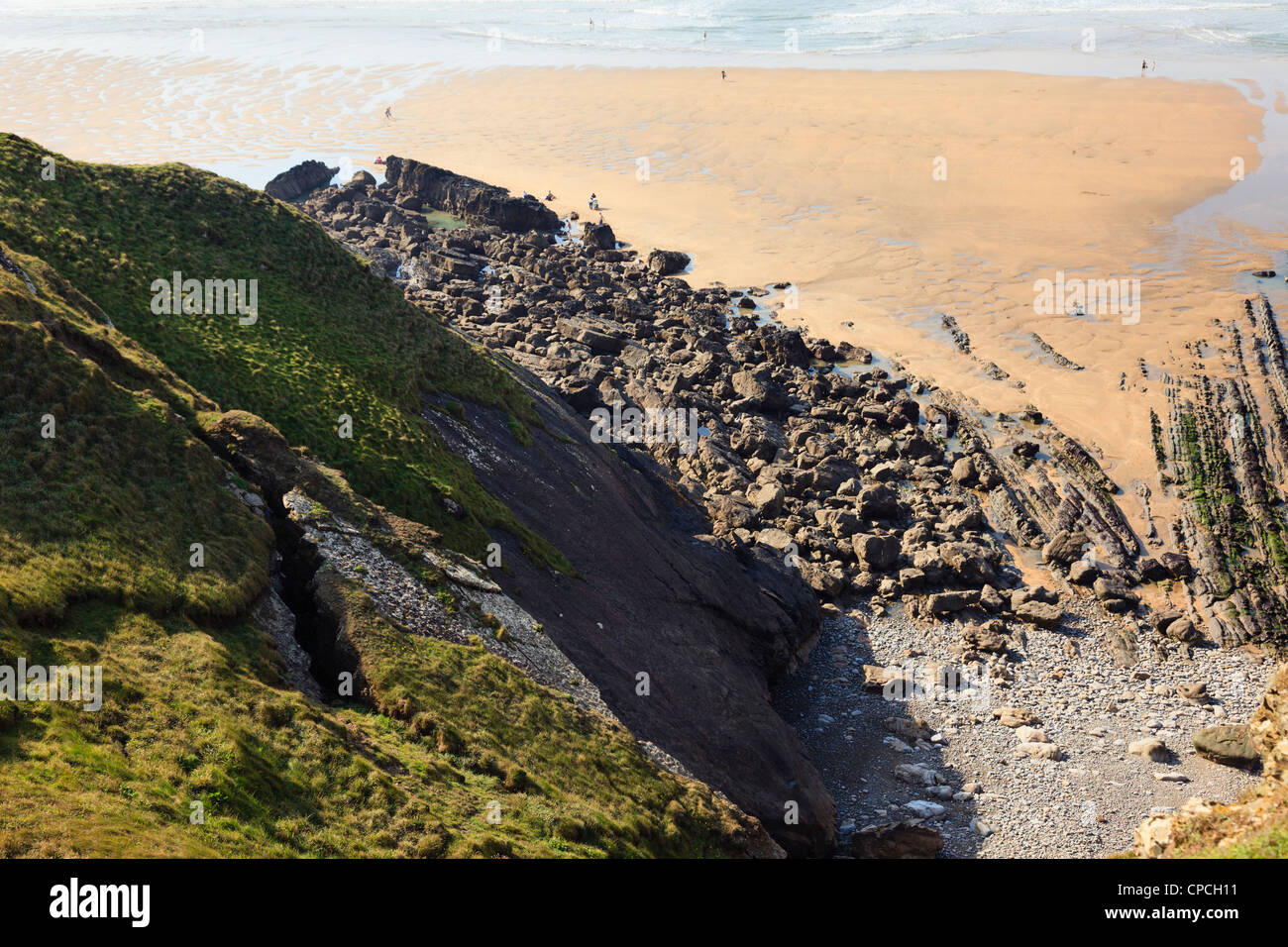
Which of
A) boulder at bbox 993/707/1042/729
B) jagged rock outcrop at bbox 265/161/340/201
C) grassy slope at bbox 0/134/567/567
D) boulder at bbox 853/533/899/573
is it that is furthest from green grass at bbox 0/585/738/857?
jagged rock outcrop at bbox 265/161/340/201

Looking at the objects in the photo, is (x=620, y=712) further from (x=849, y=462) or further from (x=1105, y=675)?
(x=849, y=462)

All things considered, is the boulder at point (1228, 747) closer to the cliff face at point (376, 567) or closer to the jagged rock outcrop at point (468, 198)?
the cliff face at point (376, 567)

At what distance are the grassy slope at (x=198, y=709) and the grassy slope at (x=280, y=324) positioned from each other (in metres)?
4.58

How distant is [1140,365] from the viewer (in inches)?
2093

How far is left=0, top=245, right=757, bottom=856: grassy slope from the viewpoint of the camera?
13.9 meters

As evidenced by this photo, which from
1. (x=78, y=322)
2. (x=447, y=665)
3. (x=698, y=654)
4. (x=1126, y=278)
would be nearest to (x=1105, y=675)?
(x=698, y=654)

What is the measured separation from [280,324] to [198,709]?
19.0 m

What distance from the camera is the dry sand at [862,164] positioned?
190 feet

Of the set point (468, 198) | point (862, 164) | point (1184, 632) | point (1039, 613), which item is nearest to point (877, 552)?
point (1039, 613)

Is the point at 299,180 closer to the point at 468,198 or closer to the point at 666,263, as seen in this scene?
the point at 468,198

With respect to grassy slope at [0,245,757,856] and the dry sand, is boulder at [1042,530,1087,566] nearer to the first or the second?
the dry sand

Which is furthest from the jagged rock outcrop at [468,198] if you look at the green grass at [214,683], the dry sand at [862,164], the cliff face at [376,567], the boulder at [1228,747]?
the boulder at [1228,747]

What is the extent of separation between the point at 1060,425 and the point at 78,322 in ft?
148

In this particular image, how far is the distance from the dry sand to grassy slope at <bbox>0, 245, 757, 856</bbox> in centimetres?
A: 3424
